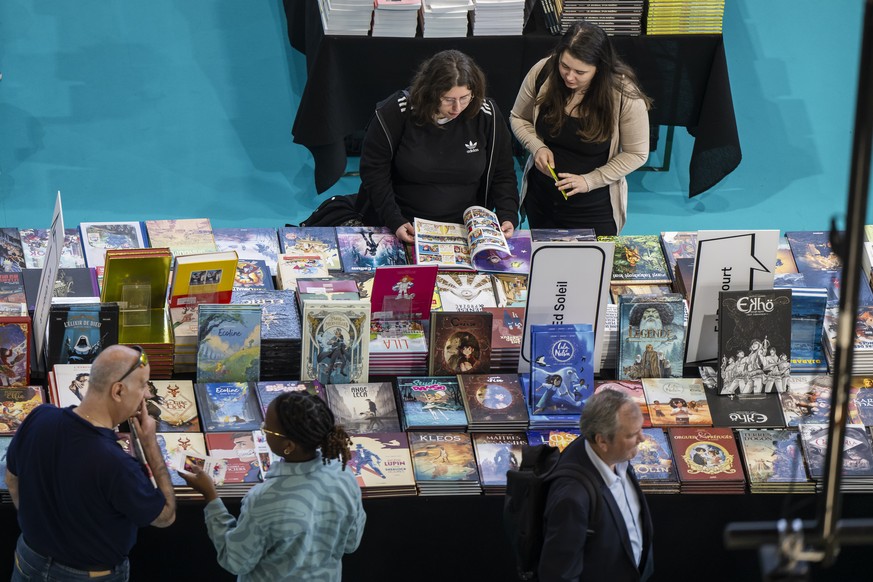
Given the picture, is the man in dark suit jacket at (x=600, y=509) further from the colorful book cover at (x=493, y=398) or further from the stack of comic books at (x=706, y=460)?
the colorful book cover at (x=493, y=398)

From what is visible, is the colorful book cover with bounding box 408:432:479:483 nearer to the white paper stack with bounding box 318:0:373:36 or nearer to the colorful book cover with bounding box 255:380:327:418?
the colorful book cover with bounding box 255:380:327:418

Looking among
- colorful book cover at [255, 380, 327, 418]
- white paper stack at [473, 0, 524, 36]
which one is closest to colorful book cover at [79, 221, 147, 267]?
colorful book cover at [255, 380, 327, 418]

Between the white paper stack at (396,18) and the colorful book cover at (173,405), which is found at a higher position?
the white paper stack at (396,18)

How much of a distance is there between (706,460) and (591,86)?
1930 millimetres

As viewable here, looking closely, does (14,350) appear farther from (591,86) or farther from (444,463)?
(591,86)

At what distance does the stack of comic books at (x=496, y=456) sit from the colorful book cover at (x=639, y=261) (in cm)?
102

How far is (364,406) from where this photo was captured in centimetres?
436

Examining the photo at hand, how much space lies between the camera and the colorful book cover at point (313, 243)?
5.06 metres

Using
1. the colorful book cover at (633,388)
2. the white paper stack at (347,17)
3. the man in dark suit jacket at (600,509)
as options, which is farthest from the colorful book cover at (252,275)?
the white paper stack at (347,17)

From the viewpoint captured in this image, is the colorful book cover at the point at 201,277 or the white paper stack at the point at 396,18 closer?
the colorful book cover at the point at 201,277

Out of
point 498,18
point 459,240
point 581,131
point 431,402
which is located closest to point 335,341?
point 431,402

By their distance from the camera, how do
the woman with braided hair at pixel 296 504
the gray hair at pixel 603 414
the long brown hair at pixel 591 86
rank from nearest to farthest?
the woman with braided hair at pixel 296 504 → the gray hair at pixel 603 414 → the long brown hair at pixel 591 86

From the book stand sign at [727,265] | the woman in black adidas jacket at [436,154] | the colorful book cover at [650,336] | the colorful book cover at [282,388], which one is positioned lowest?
the colorful book cover at [282,388]

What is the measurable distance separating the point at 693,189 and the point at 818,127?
66.7 inches
